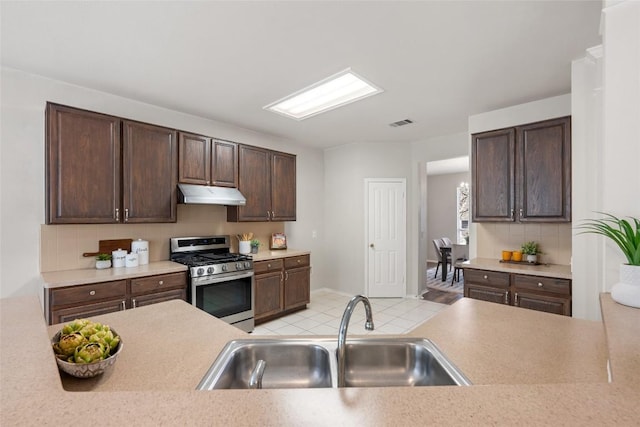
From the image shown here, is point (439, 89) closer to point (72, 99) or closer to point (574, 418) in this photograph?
point (574, 418)

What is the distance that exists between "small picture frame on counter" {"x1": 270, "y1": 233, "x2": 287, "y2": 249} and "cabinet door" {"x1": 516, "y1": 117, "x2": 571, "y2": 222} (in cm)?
313

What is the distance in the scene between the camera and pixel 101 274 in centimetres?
267

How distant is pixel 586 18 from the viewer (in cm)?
190

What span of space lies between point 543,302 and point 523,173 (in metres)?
1.32

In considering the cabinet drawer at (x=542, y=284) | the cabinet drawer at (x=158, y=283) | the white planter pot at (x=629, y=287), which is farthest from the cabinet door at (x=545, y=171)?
the cabinet drawer at (x=158, y=283)

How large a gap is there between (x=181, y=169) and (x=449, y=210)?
7.78 meters

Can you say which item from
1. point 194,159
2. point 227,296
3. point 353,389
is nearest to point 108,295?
point 227,296

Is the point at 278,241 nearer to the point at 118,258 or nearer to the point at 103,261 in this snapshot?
the point at 118,258

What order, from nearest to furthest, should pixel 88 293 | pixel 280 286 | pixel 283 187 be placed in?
pixel 88 293 < pixel 280 286 < pixel 283 187

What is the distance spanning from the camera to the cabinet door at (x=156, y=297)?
2.74m

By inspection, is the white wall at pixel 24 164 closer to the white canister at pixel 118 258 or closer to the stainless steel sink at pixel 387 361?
the white canister at pixel 118 258

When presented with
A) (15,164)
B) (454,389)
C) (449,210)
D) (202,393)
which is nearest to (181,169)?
(15,164)

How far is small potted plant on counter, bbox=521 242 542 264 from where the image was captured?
10.8ft

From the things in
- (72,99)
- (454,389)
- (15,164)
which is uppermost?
(72,99)
